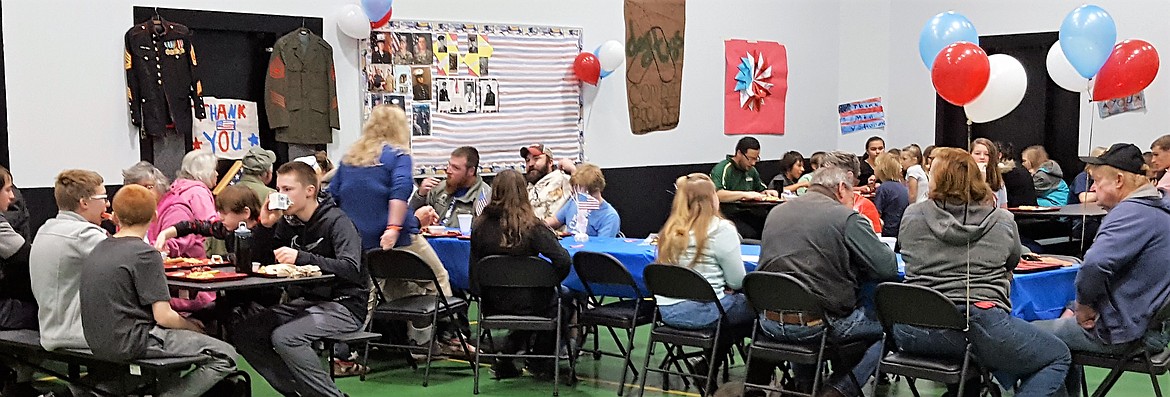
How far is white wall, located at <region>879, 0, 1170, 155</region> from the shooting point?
11031 mm

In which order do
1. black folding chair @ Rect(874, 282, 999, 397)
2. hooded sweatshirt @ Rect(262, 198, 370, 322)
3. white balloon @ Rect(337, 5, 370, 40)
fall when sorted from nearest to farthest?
black folding chair @ Rect(874, 282, 999, 397) → hooded sweatshirt @ Rect(262, 198, 370, 322) → white balloon @ Rect(337, 5, 370, 40)

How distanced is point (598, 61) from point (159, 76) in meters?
3.78

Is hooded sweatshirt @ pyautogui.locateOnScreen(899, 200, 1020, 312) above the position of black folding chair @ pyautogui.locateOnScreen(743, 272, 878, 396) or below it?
above

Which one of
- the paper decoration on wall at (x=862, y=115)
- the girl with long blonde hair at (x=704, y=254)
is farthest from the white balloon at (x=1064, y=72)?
the girl with long blonde hair at (x=704, y=254)

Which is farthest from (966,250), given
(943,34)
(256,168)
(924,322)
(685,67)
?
(685,67)

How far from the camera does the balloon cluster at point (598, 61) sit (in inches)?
407

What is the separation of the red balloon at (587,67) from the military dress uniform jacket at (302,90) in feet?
7.62

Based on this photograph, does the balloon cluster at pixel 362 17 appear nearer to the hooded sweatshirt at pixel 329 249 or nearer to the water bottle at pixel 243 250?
the hooded sweatshirt at pixel 329 249

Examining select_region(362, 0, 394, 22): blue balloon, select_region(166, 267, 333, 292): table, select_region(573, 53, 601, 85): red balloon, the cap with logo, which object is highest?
select_region(362, 0, 394, 22): blue balloon

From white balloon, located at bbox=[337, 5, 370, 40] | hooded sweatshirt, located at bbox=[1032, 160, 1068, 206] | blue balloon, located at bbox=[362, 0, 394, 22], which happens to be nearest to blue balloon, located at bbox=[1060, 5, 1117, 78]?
hooded sweatshirt, located at bbox=[1032, 160, 1068, 206]

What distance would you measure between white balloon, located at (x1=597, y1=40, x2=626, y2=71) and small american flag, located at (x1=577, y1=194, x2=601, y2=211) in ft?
12.4

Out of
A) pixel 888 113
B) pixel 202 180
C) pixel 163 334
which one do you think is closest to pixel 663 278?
pixel 163 334

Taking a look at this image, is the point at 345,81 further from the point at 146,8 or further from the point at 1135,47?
the point at 1135,47

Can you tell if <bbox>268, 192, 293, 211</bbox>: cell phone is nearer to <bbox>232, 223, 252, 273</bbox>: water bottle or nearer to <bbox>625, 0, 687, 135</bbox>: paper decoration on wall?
<bbox>232, 223, 252, 273</bbox>: water bottle
